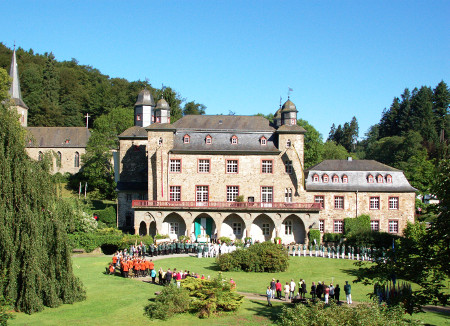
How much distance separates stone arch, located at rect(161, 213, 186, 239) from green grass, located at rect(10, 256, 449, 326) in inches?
418

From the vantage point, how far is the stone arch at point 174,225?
4591 centimetres

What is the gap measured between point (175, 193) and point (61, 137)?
38.1 metres

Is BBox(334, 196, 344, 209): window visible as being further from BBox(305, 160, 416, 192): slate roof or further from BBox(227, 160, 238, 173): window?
BBox(227, 160, 238, 173): window

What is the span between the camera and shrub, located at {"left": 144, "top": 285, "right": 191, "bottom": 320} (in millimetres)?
21797

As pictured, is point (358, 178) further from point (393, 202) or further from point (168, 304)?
point (168, 304)

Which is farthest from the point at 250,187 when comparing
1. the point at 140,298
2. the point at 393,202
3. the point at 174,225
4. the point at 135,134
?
the point at 140,298

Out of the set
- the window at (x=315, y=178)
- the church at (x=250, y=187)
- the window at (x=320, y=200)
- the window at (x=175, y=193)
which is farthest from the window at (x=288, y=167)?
the window at (x=175, y=193)

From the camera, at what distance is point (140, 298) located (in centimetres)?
2431

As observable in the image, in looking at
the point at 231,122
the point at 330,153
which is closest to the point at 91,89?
the point at 330,153

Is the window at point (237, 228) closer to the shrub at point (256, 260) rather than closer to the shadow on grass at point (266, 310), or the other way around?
the shrub at point (256, 260)

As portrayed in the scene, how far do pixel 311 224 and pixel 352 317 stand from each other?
28.4m

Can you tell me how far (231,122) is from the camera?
4841 centimetres

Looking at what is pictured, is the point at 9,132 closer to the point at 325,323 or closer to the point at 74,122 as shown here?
the point at 325,323

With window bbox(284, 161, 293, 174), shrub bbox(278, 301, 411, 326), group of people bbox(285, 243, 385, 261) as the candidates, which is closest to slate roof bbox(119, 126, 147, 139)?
window bbox(284, 161, 293, 174)
